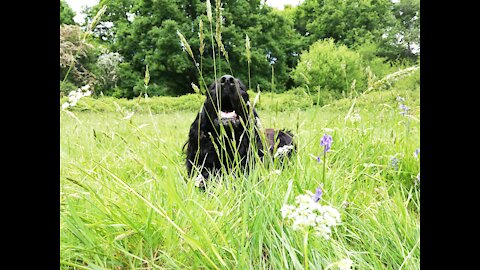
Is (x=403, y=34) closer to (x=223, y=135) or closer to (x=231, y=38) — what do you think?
(x=231, y=38)

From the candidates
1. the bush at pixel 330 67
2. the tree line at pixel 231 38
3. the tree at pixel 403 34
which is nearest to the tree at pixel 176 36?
the tree line at pixel 231 38

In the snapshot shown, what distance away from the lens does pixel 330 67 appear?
2.83 meters

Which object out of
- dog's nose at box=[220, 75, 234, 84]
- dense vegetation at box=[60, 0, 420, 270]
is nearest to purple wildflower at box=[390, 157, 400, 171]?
dense vegetation at box=[60, 0, 420, 270]

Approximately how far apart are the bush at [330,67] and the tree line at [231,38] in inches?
0.7

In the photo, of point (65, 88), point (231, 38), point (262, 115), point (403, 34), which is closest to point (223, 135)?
point (262, 115)

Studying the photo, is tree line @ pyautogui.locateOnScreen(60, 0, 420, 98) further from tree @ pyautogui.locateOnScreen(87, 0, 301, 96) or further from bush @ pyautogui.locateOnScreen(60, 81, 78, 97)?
bush @ pyautogui.locateOnScreen(60, 81, 78, 97)

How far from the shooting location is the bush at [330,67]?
8.58ft

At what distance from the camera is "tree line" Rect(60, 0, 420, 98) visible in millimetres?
2404

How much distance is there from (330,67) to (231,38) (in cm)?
83
